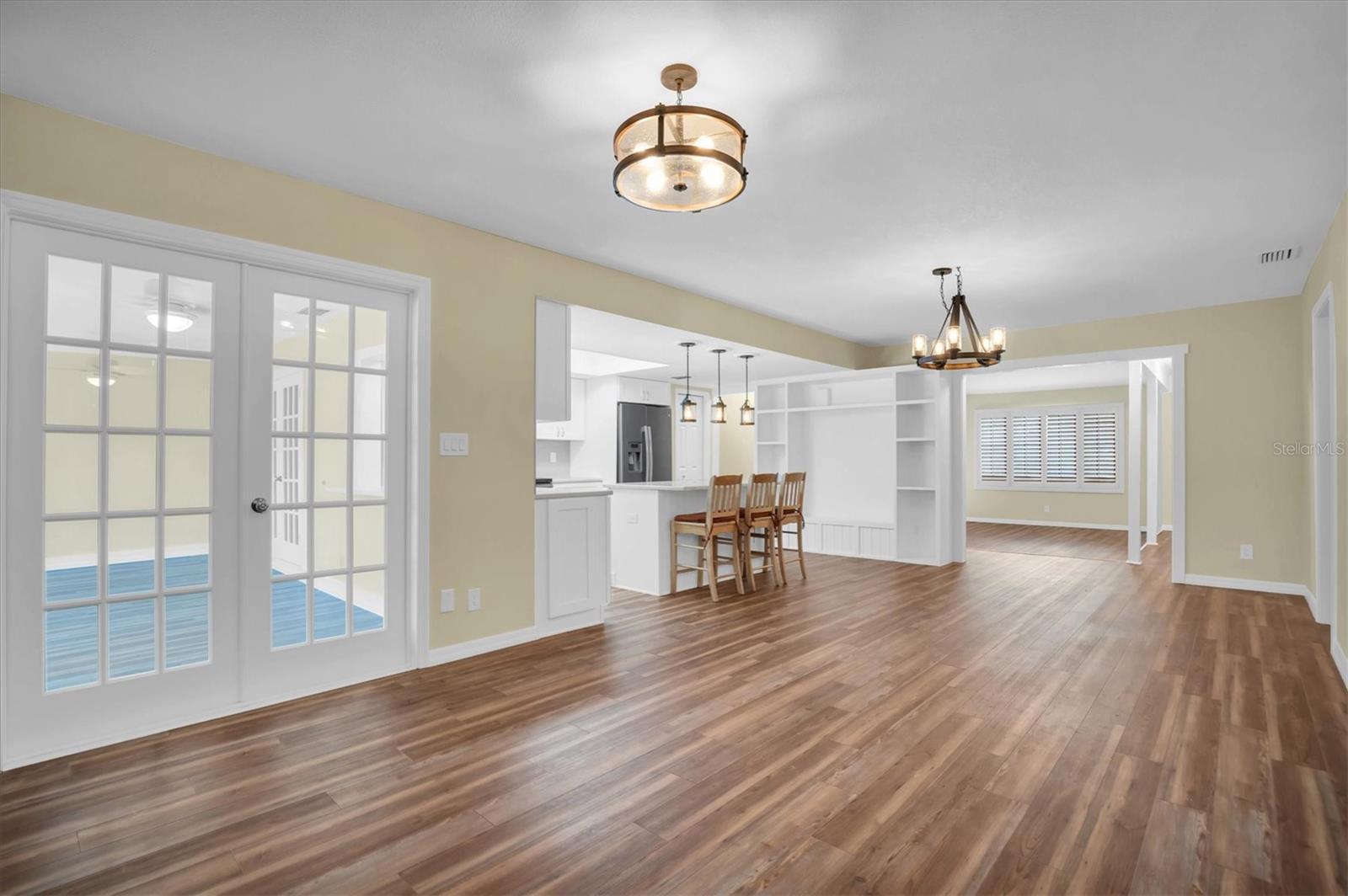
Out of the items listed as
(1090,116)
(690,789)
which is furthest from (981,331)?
(690,789)

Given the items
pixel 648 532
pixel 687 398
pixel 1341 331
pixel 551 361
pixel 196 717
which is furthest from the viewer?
pixel 687 398

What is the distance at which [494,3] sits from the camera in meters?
1.98

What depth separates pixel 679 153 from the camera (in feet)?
7.27

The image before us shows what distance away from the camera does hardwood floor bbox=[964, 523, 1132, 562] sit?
7.90 m

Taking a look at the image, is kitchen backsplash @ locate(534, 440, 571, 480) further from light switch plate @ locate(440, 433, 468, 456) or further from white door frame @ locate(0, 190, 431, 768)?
white door frame @ locate(0, 190, 431, 768)

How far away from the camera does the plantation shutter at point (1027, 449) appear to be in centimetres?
1140

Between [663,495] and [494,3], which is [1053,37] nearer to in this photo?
[494,3]

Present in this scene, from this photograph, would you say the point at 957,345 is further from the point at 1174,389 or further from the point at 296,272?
the point at 296,272

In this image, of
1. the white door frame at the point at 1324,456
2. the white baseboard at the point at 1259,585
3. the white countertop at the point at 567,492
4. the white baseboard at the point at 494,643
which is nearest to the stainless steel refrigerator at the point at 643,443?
the white countertop at the point at 567,492

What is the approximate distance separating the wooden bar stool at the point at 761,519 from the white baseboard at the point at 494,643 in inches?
71.4

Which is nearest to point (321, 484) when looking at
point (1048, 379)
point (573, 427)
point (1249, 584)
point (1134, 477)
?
point (573, 427)

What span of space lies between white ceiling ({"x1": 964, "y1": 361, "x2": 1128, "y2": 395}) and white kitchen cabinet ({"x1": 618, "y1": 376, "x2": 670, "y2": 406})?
3.81 m

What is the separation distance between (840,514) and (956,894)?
6215mm

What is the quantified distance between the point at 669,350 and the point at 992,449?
26.8ft
